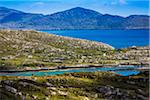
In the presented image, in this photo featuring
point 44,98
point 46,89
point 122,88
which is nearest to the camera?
point 44,98

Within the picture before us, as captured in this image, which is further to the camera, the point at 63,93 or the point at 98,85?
the point at 98,85

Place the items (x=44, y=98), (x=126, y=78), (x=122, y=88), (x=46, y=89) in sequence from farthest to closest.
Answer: (x=126, y=78) < (x=122, y=88) < (x=46, y=89) < (x=44, y=98)

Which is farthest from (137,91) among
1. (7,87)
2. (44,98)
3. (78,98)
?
(7,87)

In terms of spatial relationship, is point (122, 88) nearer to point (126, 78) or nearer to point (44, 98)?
point (126, 78)

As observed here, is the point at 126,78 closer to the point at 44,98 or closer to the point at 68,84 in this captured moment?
the point at 68,84

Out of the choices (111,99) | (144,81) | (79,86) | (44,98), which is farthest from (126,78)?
(44,98)

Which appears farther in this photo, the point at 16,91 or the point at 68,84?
the point at 68,84
